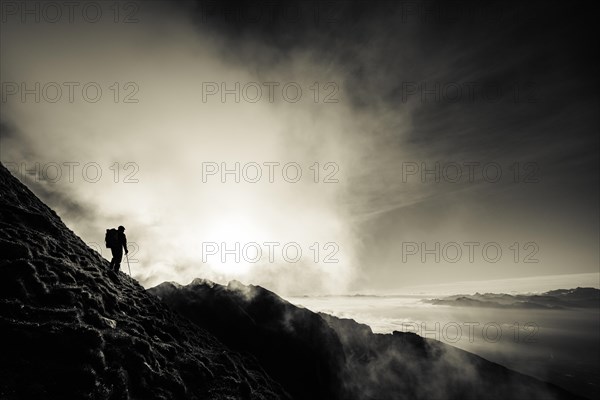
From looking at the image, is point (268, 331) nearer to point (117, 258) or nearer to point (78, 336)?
point (117, 258)

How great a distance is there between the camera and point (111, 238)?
24375 millimetres

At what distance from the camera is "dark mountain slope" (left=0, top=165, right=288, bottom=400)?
9438 mm

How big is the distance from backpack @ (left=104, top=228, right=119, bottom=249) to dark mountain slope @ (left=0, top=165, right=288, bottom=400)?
2.63m

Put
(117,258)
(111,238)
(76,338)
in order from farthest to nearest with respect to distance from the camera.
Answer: (117,258)
(111,238)
(76,338)

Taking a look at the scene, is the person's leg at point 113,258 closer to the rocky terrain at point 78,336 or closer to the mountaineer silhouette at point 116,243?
the mountaineer silhouette at point 116,243

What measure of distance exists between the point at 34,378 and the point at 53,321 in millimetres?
2737

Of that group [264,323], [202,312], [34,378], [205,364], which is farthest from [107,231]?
[264,323]

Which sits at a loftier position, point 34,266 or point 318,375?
point 34,266

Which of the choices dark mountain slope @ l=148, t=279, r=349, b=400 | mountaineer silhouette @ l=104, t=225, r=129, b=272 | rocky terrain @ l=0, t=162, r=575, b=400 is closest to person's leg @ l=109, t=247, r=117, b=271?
mountaineer silhouette @ l=104, t=225, r=129, b=272

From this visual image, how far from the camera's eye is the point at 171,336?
67.3ft

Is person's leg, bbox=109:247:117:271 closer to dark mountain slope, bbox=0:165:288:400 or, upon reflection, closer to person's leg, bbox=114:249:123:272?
person's leg, bbox=114:249:123:272

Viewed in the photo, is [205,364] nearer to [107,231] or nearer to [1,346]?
[1,346]

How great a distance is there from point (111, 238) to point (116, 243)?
0.64 m

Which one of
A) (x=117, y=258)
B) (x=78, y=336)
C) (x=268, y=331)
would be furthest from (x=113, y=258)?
(x=268, y=331)
